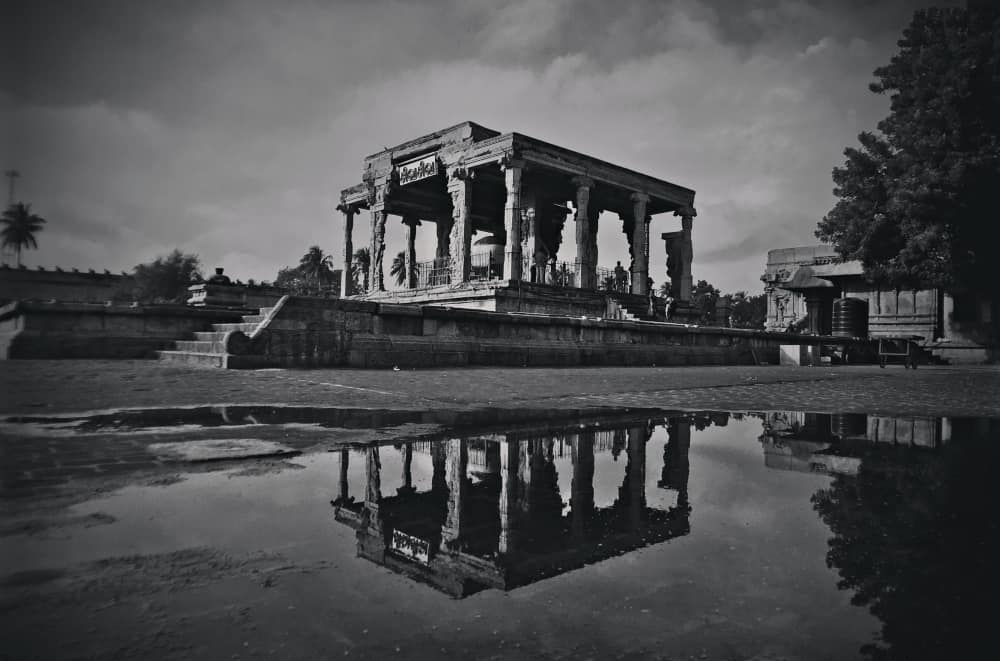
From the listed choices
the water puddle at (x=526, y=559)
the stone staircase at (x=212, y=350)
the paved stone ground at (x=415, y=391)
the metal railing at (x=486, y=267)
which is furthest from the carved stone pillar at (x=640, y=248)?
the water puddle at (x=526, y=559)

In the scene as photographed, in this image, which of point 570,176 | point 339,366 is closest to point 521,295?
point 570,176

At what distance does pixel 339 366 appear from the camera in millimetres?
9547

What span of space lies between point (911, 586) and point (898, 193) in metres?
27.7

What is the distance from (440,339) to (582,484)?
8.33 metres

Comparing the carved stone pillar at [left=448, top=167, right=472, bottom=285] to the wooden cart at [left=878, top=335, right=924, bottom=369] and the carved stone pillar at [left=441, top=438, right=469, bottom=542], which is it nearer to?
the wooden cart at [left=878, top=335, right=924, bottom=369]

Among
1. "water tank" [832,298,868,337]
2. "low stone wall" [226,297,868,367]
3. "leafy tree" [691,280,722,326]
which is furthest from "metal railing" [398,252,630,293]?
"leafy tree" [691,280,722,326]

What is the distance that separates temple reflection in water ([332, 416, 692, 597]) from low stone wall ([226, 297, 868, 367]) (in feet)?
19.8

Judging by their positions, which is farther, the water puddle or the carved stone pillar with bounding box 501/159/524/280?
the carved stone pillar with bounding box 501/159/524/280

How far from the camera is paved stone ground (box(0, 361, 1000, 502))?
3025 millimetres

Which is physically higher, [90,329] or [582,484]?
[90,329]

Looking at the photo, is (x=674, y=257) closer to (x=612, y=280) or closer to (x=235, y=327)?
(x=612, y=280)

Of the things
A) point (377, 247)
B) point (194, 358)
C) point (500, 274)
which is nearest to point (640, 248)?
point (500, 274)

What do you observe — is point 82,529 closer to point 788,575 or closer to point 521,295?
point 788,575

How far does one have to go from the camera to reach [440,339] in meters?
11.1
